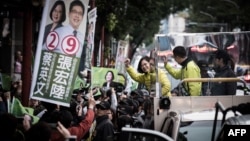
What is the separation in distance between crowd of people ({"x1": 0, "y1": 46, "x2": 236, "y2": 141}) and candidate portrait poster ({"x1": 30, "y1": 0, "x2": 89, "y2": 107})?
240mm

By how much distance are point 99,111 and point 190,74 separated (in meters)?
1.79

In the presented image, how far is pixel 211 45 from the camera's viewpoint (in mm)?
10945

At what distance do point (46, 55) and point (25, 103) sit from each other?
3567 mm

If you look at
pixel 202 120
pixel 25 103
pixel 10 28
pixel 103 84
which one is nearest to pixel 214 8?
pixel 10 28

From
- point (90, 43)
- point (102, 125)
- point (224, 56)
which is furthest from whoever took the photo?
point (90, 43)

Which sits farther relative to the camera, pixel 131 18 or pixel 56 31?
pixel 131 18

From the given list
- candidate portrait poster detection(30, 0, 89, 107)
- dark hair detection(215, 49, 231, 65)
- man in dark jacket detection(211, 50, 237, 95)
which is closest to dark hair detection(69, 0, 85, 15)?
candidate portrait poster detection(30, 0, 89, 107)

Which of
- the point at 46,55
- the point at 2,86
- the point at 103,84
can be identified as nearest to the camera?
the point at 46,55

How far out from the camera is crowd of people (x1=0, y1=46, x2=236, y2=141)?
5.71 m

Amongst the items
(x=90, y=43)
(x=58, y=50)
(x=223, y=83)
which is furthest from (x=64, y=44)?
(x=90, y=43)

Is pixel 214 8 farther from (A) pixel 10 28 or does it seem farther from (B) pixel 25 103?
(B) pixel 25 103

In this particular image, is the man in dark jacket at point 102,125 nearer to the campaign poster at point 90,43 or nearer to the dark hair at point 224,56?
the dark hair at point 224,56

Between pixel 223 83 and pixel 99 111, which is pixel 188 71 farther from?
pixel 99 111

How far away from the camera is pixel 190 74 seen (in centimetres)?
960
